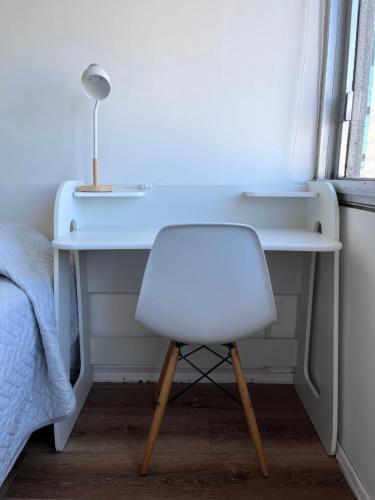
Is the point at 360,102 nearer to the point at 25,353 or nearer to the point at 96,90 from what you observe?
the point at 96,90

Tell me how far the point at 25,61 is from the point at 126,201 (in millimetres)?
757

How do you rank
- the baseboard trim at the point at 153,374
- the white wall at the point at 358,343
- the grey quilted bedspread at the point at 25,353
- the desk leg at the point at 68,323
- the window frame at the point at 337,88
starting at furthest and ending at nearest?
the baseboard trim at the point at 153,374
the window frame at the point at 337,88
the desk leg at the point at 68,323
the white wall at the point at 358,343
the grey quilted bedspread at the point at 25,353

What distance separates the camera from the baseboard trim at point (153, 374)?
1830 millimetres

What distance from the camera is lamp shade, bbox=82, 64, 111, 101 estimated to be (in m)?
1.43

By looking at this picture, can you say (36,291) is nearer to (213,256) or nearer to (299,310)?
(213,256)

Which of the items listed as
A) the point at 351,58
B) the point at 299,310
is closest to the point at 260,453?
the point at 299,310

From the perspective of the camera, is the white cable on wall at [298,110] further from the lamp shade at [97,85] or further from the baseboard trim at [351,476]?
the baseboard trim at [351,476]

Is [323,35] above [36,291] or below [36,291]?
above

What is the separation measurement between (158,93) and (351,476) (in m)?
1.67

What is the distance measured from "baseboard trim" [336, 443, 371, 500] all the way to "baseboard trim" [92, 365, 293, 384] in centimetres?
50

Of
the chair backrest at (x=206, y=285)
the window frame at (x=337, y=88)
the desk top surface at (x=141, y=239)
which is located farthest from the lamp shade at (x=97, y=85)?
the window frame at (x=337, y=88)

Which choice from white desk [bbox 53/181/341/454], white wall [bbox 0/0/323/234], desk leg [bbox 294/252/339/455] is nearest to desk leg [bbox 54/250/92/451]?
white desk [bbox 53/181/341/454]

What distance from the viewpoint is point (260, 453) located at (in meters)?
1.26

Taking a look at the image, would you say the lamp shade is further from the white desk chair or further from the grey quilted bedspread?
the white desk chair
